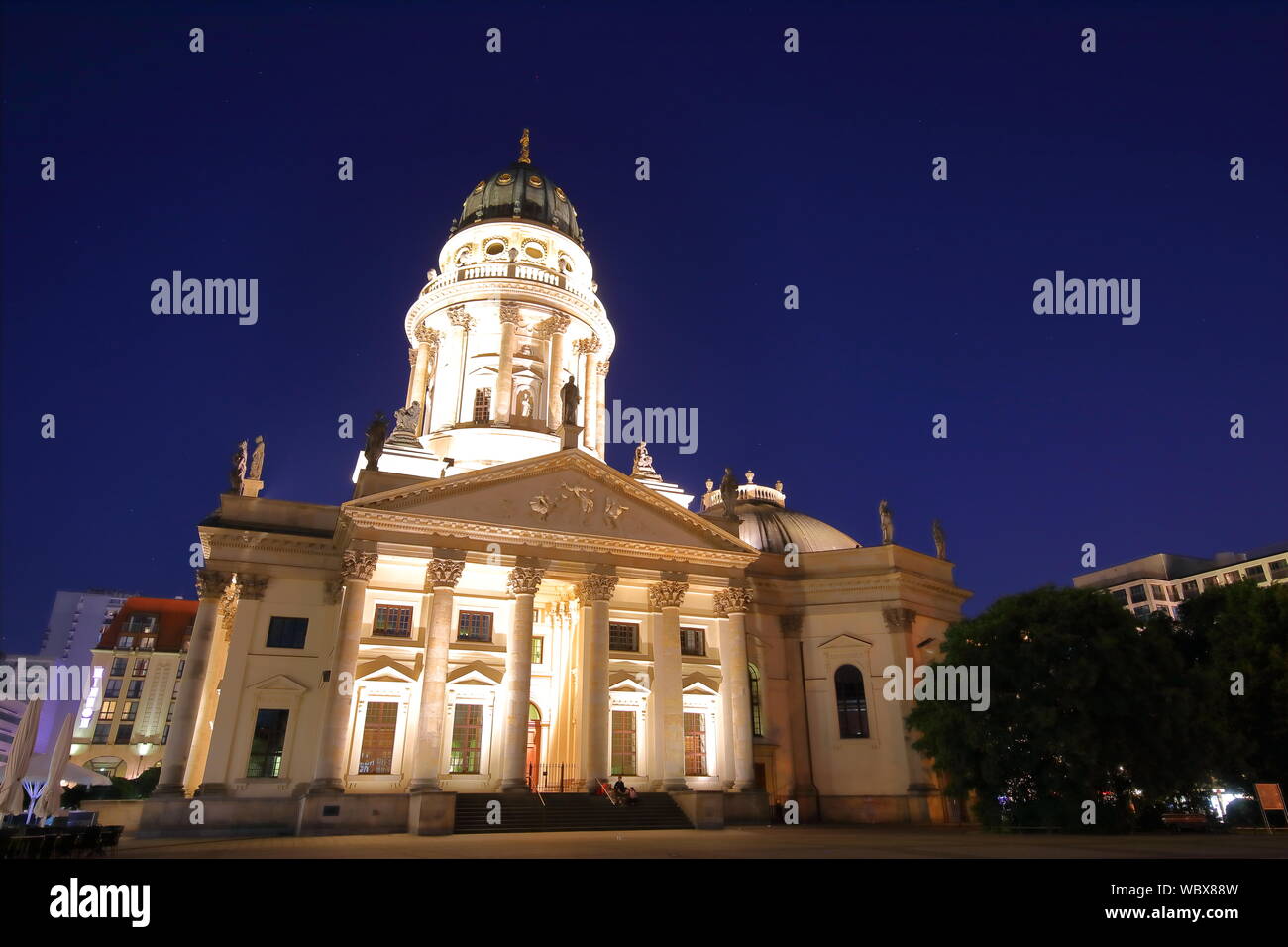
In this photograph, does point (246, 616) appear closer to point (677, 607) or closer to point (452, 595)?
point (452, 595)

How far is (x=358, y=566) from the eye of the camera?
104ft

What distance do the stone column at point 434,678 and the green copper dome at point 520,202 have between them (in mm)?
30427

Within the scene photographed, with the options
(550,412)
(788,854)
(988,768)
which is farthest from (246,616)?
(988,768)

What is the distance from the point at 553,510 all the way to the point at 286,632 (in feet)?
39.5

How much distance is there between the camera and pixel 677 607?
1433 inches

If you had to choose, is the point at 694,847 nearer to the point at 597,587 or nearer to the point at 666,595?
the point at 597,587

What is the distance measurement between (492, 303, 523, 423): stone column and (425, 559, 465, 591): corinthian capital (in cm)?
1577

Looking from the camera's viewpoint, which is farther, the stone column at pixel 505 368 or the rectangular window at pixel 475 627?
the stone column at pixel 505 368

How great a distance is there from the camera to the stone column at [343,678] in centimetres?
2920

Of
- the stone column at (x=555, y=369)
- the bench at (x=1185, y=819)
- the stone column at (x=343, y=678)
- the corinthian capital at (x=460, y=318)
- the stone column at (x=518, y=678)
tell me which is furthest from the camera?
the corinthian capital at (x=460, y=318)

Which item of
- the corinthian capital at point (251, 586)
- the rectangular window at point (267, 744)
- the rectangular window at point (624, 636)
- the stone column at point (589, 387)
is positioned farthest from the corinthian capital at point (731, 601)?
the corinthian capital at point (251, 586)

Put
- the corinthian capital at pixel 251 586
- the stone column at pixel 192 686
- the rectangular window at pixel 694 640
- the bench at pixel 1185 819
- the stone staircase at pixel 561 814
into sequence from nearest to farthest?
1. the stone staircase at pixel 561 814
2. the stone column at pixel 192 686
3. the corinthian capital at pixel 251 586
4. the bench at pixel 1185 819
5. the rectangular window at pixel 694 640

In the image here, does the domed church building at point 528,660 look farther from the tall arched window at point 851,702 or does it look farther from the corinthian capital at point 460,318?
the corinthian capital at point 460,318

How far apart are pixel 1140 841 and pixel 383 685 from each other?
85.6 ft
